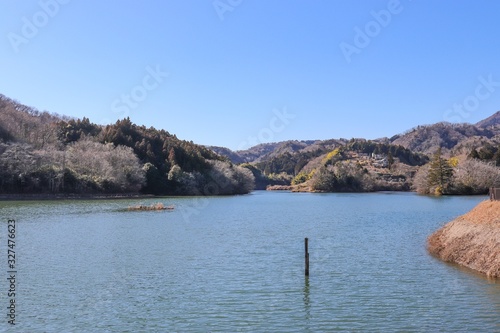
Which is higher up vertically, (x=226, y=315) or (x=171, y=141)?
(x=171, y=141)

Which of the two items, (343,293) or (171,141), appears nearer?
(343,293)

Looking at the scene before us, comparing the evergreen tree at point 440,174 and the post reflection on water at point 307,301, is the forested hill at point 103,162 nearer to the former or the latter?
the evergreen tree at point 440,174

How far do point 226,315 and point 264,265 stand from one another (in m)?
9.35

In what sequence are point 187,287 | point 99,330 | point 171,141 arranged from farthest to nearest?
point 171,141, point 187,287, point 99,330

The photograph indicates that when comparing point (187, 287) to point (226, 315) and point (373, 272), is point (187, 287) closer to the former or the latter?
point (226, 315)

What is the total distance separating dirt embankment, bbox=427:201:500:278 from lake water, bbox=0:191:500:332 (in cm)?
90

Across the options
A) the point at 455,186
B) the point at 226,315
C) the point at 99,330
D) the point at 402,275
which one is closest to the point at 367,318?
the point at 226,315

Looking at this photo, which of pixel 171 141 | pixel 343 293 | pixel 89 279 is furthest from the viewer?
pixel 171 141

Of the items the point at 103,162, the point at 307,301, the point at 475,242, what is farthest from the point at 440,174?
the point at 307,301

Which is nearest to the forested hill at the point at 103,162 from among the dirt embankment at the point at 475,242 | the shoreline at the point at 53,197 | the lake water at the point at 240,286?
the shoreline at the point at 53,197

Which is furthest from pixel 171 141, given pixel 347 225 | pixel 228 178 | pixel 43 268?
pixel 43 268

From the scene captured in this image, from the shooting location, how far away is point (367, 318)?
54.5 ft

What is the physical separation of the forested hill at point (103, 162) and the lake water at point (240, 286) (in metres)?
66.9

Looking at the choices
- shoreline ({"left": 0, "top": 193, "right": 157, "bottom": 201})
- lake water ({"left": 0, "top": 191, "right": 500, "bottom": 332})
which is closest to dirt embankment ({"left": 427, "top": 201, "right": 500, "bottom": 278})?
lake water ({"left": 0, "top": 191, "right": 500, "bottom": 332})
